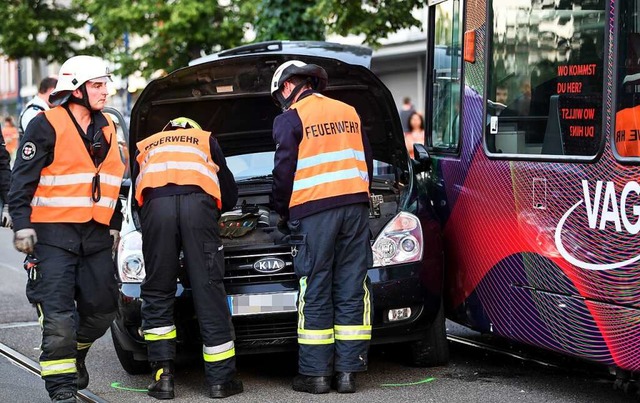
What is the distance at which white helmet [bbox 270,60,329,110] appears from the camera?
6.50m

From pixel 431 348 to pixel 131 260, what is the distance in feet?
6.16

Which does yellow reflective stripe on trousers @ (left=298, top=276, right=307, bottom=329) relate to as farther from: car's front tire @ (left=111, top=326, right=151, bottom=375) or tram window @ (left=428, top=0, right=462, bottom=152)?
Result: tram window @ (left=428, top=0, right=462, bottom=152)

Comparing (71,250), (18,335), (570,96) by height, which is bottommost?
(18,335)

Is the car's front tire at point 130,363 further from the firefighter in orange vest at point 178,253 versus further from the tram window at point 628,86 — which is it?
the tram window at point 628,86

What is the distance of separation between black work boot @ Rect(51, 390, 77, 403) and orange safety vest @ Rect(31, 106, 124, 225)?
866 mm

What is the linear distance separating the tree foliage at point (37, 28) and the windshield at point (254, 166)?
2475 centimetres

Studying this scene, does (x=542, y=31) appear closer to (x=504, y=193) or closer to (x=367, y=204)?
(x=504, y=193)

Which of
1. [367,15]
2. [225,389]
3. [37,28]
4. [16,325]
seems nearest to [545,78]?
[225,389]

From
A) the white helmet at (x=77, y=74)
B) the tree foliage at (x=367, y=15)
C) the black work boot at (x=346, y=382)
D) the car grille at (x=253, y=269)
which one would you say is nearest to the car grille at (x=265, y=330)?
the car grille at (x=253, y=269)

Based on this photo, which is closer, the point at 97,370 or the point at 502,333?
the point at 502,333

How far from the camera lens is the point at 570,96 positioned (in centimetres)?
594

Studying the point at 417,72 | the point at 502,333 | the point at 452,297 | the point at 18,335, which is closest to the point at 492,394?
the point at 502,333

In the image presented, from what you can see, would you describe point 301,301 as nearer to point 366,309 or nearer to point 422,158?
point 366,309

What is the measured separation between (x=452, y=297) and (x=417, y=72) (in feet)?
71.5
